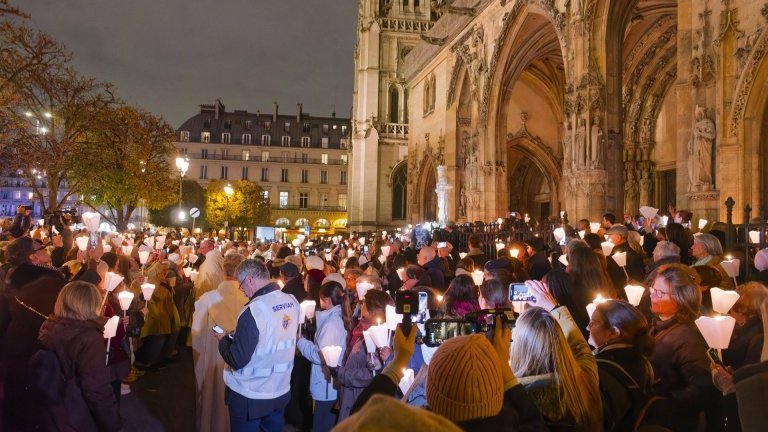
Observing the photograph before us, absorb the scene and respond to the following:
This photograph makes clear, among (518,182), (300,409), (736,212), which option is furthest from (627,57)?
(300,409)

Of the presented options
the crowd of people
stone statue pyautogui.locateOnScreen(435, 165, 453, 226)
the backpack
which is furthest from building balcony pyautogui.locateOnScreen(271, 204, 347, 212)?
the backpack

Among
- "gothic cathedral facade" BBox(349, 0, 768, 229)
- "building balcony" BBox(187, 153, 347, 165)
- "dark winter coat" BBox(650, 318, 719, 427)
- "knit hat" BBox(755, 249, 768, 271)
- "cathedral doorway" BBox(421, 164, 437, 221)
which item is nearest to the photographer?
"dark winter coat" BBox(650, 318, 719, 427)

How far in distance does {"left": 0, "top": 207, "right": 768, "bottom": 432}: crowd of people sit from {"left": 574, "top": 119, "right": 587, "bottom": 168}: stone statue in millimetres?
10256

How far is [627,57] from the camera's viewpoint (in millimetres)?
28172

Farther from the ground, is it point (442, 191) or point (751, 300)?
point (442, 191)

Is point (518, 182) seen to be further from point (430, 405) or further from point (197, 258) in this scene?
point (430, 405)

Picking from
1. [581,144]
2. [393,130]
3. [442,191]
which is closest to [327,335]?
[581,144]

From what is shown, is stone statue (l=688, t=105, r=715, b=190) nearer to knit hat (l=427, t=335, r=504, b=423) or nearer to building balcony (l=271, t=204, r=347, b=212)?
knit hat (l=427, t=335, r=504, b=423)

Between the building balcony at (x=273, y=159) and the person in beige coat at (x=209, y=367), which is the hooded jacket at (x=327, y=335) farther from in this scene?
the building balcony at (x=273, y=159)

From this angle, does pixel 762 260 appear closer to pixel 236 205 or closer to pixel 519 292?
pixel 519 292

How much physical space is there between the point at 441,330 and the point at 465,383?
106 cm

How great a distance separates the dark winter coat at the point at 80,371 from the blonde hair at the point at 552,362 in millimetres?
3080

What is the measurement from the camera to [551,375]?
2859 millimetres

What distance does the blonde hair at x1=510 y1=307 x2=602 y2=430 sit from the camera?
9.36 feet
